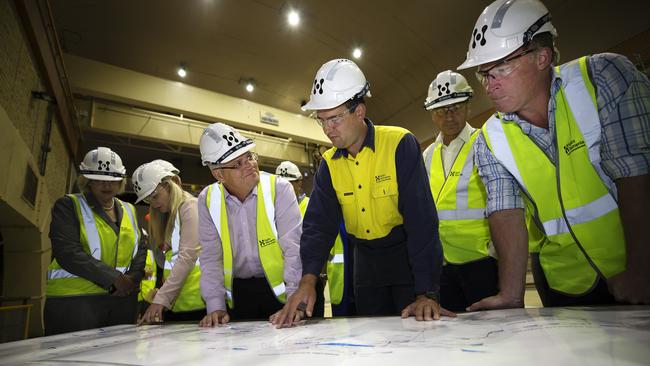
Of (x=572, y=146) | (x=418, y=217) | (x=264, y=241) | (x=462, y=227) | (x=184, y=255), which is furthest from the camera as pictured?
(x=184, y=255)

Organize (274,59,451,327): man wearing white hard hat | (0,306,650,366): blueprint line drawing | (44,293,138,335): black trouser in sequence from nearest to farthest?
1. (0,306,650,366): blueprint line drawing
2. (274,59,451,327): man wearing white hard hat
3. (44,293,138,335): black trouser

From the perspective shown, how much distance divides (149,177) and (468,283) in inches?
97.9

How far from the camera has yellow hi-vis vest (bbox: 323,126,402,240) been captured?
1.79 m

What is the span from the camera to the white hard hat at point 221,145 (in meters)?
2.29

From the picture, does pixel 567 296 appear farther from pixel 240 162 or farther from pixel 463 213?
pixel 240 162

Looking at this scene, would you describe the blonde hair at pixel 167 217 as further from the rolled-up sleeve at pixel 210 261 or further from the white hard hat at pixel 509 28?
the white hard hat at pixel 509 28

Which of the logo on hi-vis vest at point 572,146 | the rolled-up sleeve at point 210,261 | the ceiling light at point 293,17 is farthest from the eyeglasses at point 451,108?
the ceiling light at point 293,17

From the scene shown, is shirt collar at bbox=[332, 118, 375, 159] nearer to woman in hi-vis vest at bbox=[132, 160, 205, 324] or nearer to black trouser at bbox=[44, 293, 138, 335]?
woman in hi-vis vest at bbox=[132, 160, 205, 324]

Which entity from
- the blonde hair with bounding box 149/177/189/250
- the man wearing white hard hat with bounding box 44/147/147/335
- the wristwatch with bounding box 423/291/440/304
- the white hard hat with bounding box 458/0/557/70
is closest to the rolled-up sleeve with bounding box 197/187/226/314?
the blonde hair with bounding box 149/177/189/250

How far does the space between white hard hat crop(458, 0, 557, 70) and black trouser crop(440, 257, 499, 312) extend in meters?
1.25

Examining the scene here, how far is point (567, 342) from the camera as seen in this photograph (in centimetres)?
74

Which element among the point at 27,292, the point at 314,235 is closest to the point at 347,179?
the point at 314,235

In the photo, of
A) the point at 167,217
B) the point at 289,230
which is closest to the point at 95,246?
the point at 167,217

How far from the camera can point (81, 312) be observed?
8.66ft
